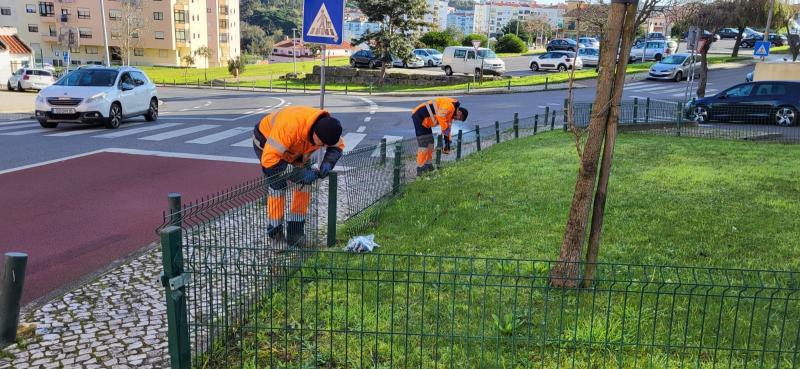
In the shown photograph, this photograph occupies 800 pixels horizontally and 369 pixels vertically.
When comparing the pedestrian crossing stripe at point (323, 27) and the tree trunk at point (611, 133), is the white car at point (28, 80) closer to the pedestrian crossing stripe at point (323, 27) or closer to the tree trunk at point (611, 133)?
the pedestrian crossing stripe at point (323, 27)

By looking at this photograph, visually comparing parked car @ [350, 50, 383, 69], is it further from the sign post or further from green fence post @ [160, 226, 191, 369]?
green fence post @ [160, 226, 191, 369]

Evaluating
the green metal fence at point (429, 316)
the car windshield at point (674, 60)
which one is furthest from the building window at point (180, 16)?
the green metal fence at point (429, 316)

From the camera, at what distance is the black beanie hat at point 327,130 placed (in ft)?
21.7

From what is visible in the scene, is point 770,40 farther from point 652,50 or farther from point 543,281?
point 543,281

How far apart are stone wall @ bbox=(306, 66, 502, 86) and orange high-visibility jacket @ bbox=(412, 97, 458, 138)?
1167 inches

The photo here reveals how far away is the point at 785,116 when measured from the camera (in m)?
18.7

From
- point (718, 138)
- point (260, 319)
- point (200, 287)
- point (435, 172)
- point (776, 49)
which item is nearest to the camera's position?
point (200, 287)

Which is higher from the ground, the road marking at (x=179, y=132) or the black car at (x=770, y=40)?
the black car at (x=770, y=40)

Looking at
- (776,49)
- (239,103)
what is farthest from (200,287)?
(776,49)

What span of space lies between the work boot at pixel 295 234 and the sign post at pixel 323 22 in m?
2.16

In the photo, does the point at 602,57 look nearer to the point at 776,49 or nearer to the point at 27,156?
the point at 27,156

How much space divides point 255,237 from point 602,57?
11.0ft

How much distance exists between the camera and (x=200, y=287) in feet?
14.0

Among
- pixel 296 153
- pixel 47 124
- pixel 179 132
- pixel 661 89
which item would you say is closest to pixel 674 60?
pixel 661 89
